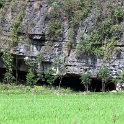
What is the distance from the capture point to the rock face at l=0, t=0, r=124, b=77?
72.8 feet

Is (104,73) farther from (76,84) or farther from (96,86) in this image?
(76,84)

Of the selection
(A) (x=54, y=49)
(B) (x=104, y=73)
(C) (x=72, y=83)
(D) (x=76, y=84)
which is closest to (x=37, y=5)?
(A) (x=54, y=49)

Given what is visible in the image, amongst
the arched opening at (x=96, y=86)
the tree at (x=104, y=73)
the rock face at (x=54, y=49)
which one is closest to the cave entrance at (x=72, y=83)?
the arched opening at (x=96, y=86)

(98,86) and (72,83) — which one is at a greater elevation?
(72,83)

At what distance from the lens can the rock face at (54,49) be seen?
22188 mm

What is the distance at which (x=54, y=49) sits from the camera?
2391 centimetres

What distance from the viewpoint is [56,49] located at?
23859 mm

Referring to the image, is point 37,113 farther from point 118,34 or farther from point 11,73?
point 11,73

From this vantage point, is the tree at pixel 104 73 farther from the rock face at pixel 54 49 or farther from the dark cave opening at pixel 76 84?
the dark cave opening at pixel 76 84

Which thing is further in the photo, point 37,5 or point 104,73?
point 37,5

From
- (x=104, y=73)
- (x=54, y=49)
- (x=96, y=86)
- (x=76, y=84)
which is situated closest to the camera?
(x=104, y=73)

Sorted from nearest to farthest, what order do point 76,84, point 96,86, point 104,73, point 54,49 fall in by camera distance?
point 104,73 < point 54,49 < point 96,86 < point 76,84

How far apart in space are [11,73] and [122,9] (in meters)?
8.44

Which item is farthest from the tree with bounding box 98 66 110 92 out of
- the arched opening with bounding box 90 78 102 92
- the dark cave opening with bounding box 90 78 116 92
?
the arched opening with bounding box 90 78 102 92
